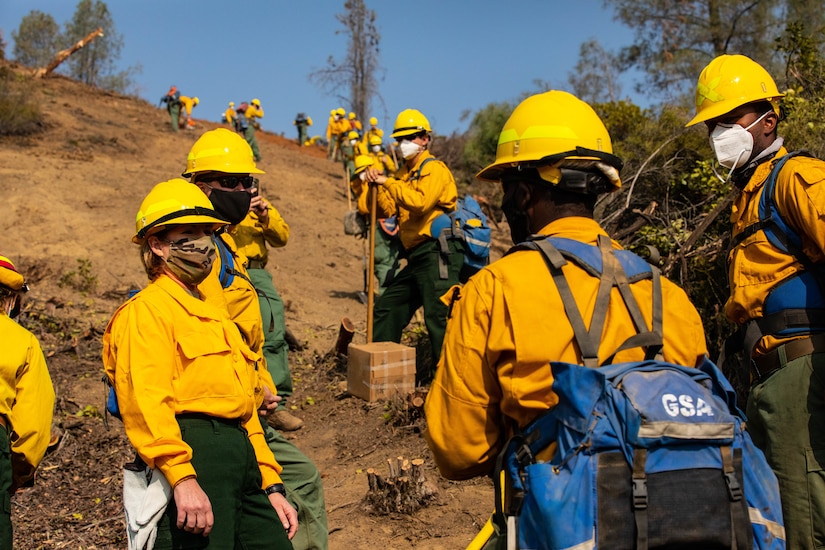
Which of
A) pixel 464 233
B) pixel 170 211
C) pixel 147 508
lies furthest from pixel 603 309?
pixel 464 233

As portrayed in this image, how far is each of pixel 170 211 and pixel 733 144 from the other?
241 cm

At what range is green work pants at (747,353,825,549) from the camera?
2812 millimetres

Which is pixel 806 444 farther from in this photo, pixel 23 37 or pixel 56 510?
pixel 23 37

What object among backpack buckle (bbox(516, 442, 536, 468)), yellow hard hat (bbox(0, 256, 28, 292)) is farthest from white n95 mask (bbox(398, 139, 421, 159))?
backpack buckle (bbox(516, 442, 536, 468))

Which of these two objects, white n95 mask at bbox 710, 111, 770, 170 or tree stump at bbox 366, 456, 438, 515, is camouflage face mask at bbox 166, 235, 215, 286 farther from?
tree stump at bbox 366, 456, 438, 515

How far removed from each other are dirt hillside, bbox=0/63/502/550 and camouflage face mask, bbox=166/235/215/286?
2.34 meters

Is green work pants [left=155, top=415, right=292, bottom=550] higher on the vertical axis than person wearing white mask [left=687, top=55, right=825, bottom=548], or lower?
lower

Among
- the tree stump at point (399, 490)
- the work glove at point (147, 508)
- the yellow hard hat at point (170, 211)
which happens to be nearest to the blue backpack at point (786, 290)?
the yellow hard hat at point (170, 211)

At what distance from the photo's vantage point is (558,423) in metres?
1.85

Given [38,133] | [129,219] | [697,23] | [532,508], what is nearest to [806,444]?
[532,508]

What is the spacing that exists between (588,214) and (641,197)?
17.8 ft

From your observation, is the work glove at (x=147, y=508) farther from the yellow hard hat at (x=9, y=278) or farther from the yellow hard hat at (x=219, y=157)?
the yellow hard hat at (x=219, y=157)

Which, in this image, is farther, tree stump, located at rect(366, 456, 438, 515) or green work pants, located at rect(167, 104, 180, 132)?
green work pants, located at rect(167, 104, 180, 132)

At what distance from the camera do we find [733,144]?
3.36 m
